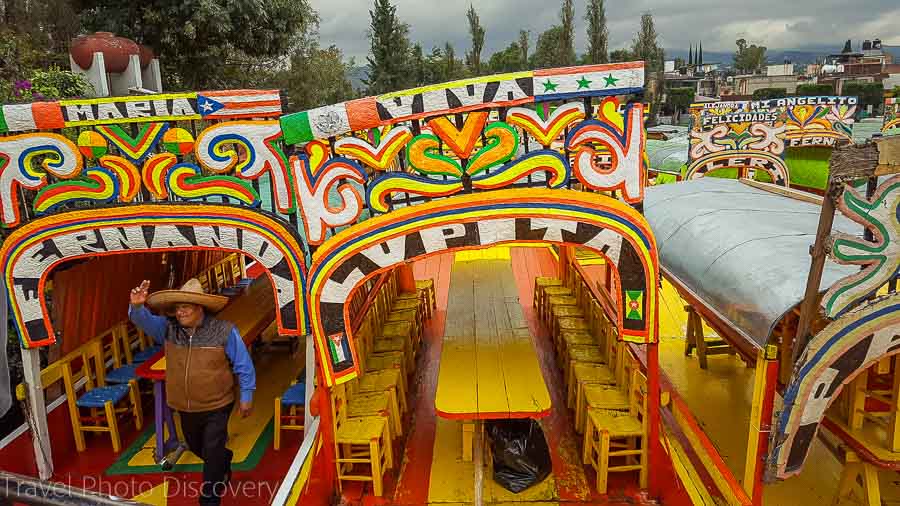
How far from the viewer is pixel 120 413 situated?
5.63m

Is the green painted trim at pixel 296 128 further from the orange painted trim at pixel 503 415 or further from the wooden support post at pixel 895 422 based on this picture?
the wooden support post at pixel 895 422

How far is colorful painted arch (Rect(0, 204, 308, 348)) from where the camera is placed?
4168 mm

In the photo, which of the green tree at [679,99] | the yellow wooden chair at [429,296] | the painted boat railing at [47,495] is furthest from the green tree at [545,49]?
the painted boat railing at [47,495]

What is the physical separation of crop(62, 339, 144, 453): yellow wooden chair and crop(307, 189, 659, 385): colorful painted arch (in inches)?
110

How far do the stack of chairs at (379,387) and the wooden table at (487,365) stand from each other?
1.75 feet

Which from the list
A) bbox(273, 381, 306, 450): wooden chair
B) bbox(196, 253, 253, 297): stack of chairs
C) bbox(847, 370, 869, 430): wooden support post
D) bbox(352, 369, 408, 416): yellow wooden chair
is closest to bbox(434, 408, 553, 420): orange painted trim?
bbox(352, 369, 408, 416): yellow wooden chair

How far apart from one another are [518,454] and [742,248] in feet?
7.49

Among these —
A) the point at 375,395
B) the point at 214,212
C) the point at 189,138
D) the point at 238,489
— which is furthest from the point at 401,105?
the point at 238,489

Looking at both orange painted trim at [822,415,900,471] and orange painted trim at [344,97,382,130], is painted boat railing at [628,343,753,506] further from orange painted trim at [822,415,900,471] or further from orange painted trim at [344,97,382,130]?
orange painted trim at [344,97,382,130]

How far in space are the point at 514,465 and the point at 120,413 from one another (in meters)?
3.87

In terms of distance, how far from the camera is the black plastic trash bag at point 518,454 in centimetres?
455

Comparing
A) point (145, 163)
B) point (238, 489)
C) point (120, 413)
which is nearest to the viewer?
point (145, 163)

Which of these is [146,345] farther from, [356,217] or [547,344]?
[547,344]

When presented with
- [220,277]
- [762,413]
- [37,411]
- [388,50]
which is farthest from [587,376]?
[388,50]
